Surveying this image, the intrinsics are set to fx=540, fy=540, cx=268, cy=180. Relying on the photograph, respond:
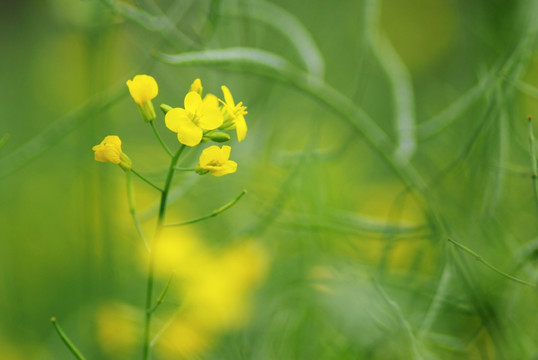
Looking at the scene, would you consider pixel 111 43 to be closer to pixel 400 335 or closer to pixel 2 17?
pixel 400 335

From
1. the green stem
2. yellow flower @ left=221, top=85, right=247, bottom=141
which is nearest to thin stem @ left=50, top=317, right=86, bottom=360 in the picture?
the green stem

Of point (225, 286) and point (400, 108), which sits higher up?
point (400, 108)

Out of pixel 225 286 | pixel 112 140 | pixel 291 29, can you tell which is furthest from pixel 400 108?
pixel 112 140

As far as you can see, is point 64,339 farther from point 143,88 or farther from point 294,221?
point 294,221

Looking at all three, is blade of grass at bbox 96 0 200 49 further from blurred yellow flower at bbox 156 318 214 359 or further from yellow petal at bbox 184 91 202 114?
blurred yellow flower at bbox 156 318 214 359

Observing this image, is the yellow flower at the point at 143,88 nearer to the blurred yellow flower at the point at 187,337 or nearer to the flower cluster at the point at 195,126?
the flower cluster at the point at 195,126

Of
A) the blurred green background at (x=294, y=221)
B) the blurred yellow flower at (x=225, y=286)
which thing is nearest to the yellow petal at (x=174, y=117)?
the blurred green background at (x=294, y=221)

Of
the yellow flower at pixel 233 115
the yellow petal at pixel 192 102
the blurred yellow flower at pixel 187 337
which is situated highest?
the yellow flower at pixel 233 115
